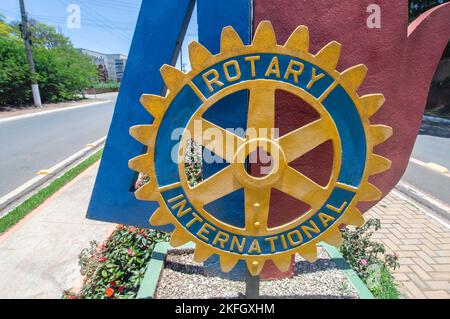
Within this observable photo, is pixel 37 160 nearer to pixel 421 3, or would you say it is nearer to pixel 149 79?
pixel 149 79

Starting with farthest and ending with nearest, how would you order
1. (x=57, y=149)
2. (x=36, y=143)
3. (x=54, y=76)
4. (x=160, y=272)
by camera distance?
1. (x=54, y=76)
2. (x=36, y=143)
3. (x=57, y=149)
4. (x=160, y=272)

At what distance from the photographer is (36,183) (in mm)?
5934

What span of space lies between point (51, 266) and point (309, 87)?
3465 millimetres

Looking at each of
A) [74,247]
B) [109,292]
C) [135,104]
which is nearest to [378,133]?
[135,104]

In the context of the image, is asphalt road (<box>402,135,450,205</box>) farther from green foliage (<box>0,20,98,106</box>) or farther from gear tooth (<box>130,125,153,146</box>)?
green foliage (<box>0,20,98,106</box>)

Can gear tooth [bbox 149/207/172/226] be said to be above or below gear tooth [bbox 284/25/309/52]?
below

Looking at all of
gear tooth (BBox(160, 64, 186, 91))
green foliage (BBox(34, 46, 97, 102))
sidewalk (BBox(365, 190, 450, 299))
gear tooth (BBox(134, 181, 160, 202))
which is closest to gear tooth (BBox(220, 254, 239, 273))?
gear tooth (BBox(134, 181, 160, 202))

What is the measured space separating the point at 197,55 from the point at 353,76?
0.90m

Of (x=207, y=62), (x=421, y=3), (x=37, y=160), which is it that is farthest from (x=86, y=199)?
(x=421, y=3)

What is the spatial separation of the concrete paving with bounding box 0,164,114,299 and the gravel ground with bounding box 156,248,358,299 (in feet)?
3.82

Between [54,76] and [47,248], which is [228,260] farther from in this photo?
[54,76]

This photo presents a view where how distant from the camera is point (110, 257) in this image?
9.88ft

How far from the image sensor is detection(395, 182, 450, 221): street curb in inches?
195
